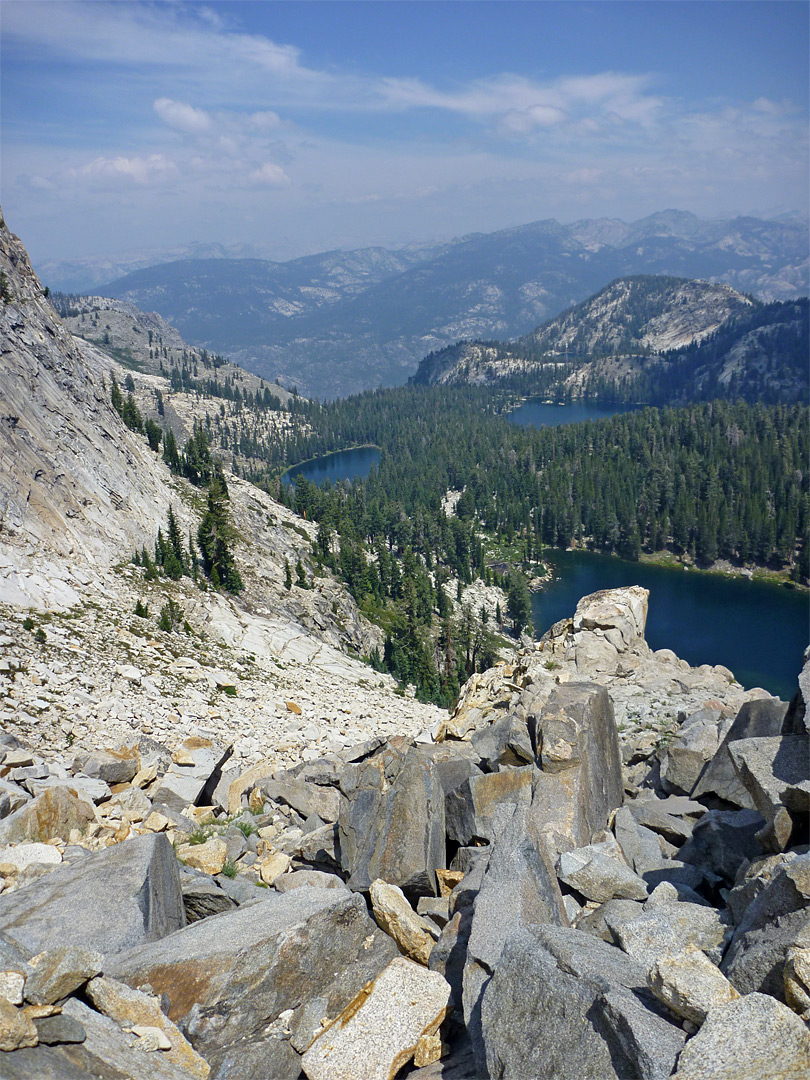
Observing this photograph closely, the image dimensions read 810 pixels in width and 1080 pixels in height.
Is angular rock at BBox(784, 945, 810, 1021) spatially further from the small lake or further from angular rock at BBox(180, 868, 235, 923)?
the small lake

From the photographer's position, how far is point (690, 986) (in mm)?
8203

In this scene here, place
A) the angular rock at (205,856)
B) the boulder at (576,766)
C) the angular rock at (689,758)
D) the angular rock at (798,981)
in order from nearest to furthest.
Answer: the angular rock at (798,981), the angular rock at (205,856), the boulder at (576,766), the angular rock at (689,758)

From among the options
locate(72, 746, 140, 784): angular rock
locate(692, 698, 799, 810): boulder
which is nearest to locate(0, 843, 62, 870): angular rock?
locate(72, 746, 140, 784): angular rock

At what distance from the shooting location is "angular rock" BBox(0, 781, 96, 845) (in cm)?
1803

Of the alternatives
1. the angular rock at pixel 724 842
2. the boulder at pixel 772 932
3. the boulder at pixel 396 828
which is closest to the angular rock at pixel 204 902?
the boulder at pixel 396 828

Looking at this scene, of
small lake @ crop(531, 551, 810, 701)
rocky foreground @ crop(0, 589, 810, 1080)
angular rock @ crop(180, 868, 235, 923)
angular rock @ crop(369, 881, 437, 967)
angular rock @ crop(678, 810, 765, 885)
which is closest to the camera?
rocky foreground @ crop(0, 589, 810, 1080)

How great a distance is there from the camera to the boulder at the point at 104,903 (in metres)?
12.3

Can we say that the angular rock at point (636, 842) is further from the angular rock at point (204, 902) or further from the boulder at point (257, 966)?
the angular rock at point (204, 902)

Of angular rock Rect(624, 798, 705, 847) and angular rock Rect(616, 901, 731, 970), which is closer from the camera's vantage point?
angular rock Rect(616, 901, 731, 970)

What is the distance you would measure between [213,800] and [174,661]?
56.3ft

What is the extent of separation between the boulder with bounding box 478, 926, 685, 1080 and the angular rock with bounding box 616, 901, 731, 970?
66 cm

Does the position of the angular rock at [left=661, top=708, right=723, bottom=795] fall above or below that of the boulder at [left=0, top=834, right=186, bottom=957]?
below

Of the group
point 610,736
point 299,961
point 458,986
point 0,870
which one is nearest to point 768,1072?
point 458,986

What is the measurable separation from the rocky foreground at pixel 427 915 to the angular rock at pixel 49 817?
0.26 feet
